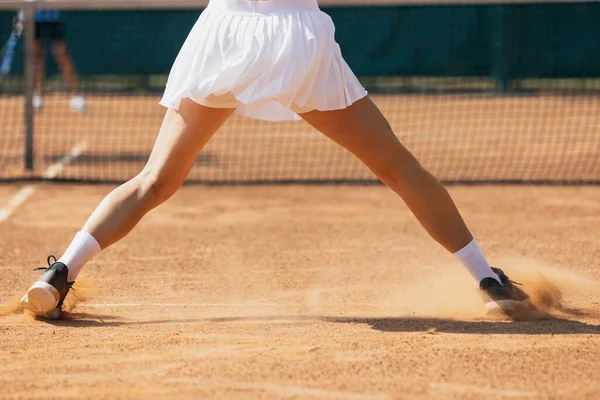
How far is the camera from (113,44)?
49.2 feet

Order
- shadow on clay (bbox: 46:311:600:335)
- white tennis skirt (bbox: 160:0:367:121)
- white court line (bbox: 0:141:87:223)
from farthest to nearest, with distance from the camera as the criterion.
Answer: white court line (bbox: 0:141:87:223)
shadow on clay (bbox: 46:311:600:335)
white tennis skirt (bbox: 160:0:367:121)

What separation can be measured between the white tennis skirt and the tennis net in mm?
5853

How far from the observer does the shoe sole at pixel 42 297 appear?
423 centimetres

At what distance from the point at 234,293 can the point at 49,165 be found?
527 centimetres

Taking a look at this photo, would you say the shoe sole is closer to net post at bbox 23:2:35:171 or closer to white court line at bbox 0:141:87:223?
white court line at bbox 0:141:87:223

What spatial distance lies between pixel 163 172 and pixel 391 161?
967mm

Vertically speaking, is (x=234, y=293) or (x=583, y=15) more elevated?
(x=583, y=15)

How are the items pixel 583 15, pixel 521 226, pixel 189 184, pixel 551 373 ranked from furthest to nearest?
pixel 583 15 < pixel 189 184 < pixel 521 226 < pixel 551 373

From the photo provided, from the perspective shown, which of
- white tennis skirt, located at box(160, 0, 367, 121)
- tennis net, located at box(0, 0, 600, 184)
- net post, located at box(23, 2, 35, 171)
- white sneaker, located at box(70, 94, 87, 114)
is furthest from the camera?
white sneaker, located at box(70, 94, 87, 114)

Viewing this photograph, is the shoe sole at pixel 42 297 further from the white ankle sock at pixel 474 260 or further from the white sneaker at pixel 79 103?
the white sneaker at pixel 79 103

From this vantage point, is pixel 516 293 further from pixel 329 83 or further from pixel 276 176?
pixel 276 176

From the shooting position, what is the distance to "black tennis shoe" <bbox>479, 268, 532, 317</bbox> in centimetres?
444

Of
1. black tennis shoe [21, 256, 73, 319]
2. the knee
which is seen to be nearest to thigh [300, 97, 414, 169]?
the knee

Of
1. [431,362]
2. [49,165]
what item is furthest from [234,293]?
[49,165]
